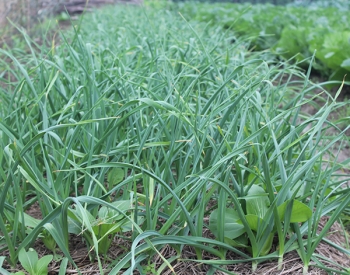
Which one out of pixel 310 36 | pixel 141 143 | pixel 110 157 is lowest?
pixel 310 36

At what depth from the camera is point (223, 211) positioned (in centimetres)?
→ 115

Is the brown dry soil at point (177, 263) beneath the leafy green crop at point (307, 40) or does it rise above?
above

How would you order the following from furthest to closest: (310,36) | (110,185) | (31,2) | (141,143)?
(31,2) → (310,36) → (110,185) → (141,143)

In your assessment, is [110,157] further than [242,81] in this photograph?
No

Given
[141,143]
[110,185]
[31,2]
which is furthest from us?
[31,2]

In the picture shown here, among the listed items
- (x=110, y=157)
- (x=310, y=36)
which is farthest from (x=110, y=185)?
(x=310, y=36)

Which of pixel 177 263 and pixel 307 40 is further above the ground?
pixel 177 263

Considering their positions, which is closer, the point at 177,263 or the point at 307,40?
the point at 177,263

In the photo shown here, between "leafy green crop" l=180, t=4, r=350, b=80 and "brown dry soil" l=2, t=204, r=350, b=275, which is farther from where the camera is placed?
"leafy green crop" l=180, t=4, r=350, b=80

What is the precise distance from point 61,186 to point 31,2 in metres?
3.86

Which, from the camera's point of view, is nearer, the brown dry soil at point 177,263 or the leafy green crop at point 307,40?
the brown dry soil at point 177,263

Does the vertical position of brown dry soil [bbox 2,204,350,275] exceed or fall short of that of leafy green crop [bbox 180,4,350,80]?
it exceeds it

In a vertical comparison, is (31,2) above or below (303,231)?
above

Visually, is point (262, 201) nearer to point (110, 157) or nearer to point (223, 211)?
point (223, 211)
